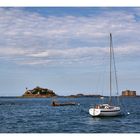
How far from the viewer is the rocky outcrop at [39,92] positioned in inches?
434

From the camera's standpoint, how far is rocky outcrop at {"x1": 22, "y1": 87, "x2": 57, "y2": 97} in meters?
11.0

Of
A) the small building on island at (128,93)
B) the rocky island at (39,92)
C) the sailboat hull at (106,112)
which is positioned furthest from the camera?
the sailboat hull at (106,112)

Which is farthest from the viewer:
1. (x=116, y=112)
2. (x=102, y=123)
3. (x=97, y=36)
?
(x=116, y=112)

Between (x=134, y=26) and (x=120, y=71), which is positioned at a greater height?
(x=134, y=26)

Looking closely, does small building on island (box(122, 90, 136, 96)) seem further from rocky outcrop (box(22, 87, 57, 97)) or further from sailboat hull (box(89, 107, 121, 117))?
sailboat hull (box(89, 107, 121, 117))

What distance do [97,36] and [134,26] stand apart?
26.4 inches

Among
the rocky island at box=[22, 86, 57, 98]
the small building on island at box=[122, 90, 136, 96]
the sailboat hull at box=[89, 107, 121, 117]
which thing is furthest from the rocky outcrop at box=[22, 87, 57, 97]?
the sailboat hull at box=[89, 107, 121, 117]

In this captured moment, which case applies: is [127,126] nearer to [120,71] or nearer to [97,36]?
[120,71]

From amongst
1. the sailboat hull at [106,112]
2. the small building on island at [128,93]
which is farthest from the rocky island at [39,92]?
the sailboat hull at [106,112]

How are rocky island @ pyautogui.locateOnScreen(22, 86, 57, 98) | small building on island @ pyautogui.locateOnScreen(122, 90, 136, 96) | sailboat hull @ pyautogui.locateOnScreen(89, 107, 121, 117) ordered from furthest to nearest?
sailboat hull @ pyautogui.locateOnScreen(89, 107, 121, 117) < rocky island @ pyautogui.locateOnScreen(22, 86, 57, 98) < small building on island @ pyautogui.locateOnScreen(122, 90, 136, 96)

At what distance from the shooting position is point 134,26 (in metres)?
10.5

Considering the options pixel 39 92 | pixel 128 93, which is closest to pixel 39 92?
pixel 39 92

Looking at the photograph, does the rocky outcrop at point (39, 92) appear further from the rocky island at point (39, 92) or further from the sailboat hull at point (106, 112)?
the sailboat hull at point (106, 112)
